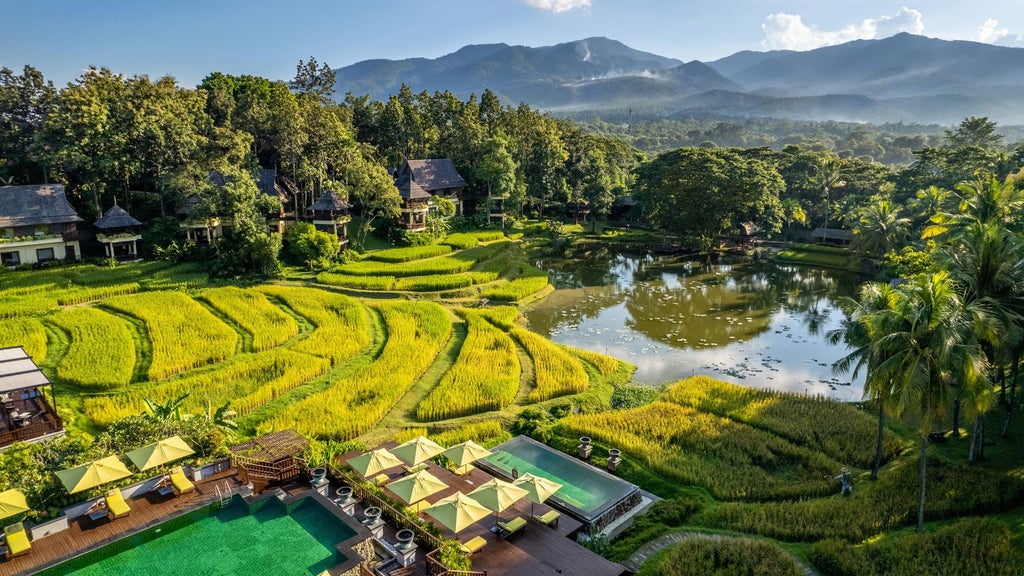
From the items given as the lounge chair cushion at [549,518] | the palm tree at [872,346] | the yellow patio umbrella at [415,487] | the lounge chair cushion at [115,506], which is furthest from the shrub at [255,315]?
the palm tree at [872,346]

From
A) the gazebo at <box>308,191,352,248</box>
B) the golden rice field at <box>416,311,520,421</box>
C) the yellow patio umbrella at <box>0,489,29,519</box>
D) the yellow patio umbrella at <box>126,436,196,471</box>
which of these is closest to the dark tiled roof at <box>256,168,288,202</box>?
the gazebo at <box>308,191,352,248</box>

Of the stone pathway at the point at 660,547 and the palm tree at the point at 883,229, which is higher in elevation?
the palm tree at the point at 883,229

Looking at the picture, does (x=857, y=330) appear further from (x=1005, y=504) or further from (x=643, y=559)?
(x=643, y=559)

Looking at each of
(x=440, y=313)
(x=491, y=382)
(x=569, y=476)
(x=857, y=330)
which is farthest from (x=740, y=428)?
(x=440, y=313)

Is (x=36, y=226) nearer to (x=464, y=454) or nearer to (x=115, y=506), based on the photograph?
(x=115, y=506)

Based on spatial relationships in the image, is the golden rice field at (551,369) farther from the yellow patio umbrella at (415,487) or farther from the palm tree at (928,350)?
the palm tree at (928,350)

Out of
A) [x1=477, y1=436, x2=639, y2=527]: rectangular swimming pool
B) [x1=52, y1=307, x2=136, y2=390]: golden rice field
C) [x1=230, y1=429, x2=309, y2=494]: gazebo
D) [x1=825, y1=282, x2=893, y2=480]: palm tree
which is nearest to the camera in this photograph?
[x1=825, y1=282, x2=893, y2=480]: palm tree

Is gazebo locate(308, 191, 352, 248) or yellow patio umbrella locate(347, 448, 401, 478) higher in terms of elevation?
gazebo locate(308, 191, 352, 248)

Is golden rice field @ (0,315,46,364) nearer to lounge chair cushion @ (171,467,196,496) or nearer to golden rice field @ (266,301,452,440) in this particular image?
golden rice field @ (266,301,452,440)
